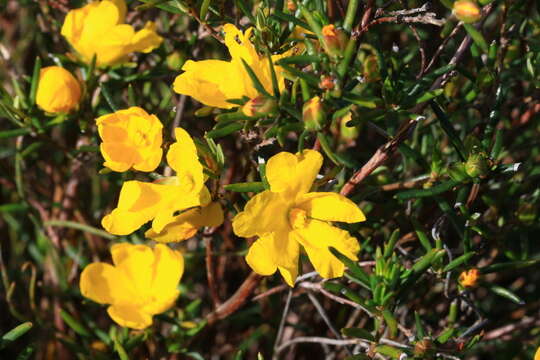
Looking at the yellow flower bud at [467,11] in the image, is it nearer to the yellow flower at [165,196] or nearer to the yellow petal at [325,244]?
the yellow petal at [325,244]

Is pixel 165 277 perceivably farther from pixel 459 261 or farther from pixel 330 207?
pixel 459 261

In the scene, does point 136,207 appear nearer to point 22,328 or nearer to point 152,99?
point 22,328

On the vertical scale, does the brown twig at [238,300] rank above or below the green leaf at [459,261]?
below

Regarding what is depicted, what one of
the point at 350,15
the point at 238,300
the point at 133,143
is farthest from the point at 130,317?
the point at 350,15

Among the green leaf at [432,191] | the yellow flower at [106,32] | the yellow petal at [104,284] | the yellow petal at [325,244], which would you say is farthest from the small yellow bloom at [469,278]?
the yellow flower at [106,32]

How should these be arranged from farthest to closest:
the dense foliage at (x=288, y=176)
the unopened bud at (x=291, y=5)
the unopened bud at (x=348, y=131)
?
1. the unopened bud at (x=348, y=131)
2. the unopened bud at (x=291, y=5)
3. the dense foliage at (x=288, y=176)

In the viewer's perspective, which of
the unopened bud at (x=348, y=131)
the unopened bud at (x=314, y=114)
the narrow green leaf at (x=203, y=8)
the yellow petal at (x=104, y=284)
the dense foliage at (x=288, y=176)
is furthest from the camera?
the unopened bud at (x=348, y=131)

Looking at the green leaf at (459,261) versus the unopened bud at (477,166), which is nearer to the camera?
the unopened bud at (477,166)
